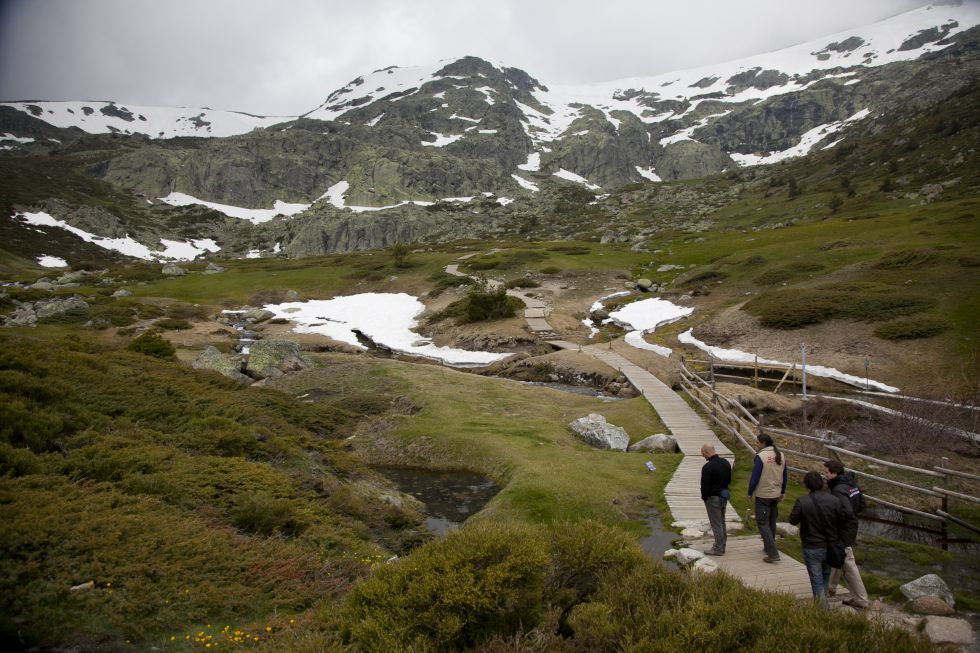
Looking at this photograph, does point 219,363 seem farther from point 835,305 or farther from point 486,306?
point 835,305

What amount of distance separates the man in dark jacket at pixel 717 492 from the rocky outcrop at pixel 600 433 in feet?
32.3

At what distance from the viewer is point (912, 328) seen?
3133 centimetres

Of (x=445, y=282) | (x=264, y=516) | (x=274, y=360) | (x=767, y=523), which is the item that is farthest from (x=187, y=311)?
(x=767, y=523)

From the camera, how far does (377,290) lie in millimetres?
70812

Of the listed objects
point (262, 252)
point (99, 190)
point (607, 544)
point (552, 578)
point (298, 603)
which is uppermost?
point (99, 190)

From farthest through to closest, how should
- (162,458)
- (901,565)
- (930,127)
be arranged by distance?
(930,127)
(162,458)
(901,565)

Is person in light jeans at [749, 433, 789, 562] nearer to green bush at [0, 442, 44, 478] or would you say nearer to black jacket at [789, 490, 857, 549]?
black jacket at [789, 490, 857, 549]

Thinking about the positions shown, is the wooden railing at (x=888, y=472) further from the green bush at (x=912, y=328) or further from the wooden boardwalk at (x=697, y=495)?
the green bush at (x=912, y=328)

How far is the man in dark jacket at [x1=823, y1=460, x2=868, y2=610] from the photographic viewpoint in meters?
9.47

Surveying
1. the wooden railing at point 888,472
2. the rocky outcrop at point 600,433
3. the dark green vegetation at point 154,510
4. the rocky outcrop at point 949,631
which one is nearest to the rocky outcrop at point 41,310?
the dark green vegetation at point 154,510

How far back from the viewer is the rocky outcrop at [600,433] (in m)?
22.0

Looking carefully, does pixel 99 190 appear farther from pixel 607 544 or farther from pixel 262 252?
pixel 607 544

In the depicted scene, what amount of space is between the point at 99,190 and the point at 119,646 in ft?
781

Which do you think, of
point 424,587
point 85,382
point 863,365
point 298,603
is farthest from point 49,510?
point 863,365
